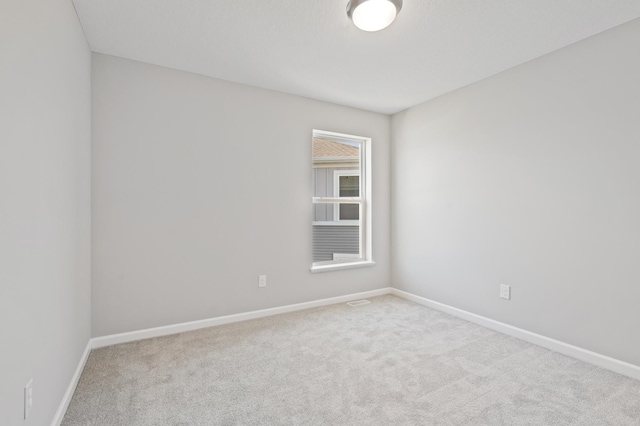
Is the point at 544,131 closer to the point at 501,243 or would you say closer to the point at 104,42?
the point at 501,243

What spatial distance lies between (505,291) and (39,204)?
3.44 m

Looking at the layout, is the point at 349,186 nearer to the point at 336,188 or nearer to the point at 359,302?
the point at 336,188

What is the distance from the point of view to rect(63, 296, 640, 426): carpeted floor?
173 centimetres

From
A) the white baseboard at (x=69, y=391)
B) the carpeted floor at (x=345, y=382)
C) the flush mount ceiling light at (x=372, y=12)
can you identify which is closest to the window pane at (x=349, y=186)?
the carpeted floor at (x=345, y=382)

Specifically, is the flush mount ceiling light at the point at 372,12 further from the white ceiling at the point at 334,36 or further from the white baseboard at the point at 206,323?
the white baseboard at the point at 206,323

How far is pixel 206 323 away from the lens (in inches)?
119

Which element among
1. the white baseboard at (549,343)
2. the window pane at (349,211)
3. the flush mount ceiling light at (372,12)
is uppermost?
the flush mount ceiling light at (372,12)

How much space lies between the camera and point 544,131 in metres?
2.63

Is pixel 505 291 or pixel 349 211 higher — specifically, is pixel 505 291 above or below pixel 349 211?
below

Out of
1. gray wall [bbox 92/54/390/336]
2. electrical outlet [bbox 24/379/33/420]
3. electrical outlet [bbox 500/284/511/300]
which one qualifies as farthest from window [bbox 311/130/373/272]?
electrical outlet [bbox 24/379/33/420]

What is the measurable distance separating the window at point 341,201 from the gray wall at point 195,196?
0.86 ft

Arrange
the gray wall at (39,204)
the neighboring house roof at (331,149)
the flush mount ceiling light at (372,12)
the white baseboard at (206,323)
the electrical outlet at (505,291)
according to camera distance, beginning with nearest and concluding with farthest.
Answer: the gray wall at (39,204), the flush mount ceiling light at (372,12), the white baseboard at (206,323), the electrical outlet at (505,291), the neighboring house roof at (331,149)

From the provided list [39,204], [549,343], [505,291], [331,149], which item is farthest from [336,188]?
[39,204]

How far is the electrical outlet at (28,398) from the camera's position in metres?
1.26
